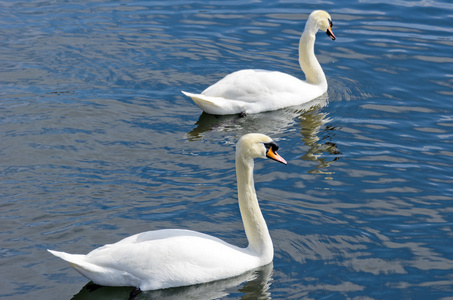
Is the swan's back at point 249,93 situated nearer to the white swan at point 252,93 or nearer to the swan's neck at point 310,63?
the white swan at point 252,93

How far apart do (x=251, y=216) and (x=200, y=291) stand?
39.7 inches

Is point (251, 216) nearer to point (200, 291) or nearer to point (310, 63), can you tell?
point (200, 291)

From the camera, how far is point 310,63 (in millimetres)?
13594

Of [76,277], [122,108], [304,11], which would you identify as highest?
[304,11]

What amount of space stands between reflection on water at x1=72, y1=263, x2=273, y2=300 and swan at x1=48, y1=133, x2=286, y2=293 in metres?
0.07

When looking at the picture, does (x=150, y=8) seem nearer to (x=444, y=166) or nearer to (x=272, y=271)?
(x=444, y=166)

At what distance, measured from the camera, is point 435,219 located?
9.22 m

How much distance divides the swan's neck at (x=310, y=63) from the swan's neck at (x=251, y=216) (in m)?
5.64

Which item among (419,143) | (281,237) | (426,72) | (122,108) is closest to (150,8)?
(122,108)

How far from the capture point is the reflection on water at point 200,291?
7.66m

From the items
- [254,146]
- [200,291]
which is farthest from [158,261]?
[254,146]

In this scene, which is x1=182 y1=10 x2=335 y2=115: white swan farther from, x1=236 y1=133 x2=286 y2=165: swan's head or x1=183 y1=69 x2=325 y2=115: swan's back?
x1=236 y1=133 x2=286 y2=165: swan's head

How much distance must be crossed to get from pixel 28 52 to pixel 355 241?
8684mm

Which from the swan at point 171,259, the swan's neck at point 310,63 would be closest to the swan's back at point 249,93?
the swan's neck at point 310,63
